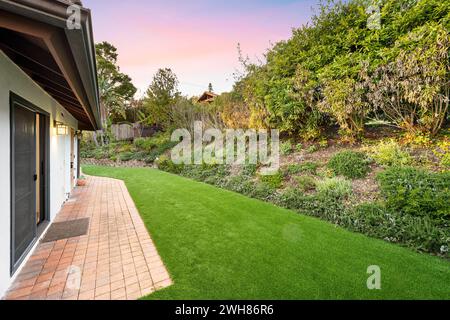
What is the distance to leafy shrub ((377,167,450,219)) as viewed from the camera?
141 inches

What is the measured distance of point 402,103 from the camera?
5.65 m

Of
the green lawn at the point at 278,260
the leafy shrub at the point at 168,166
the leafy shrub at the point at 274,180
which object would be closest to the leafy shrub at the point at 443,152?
the green lawn at the point at 278,260

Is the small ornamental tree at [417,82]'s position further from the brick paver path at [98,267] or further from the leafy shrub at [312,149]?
the brick paver path at [98,267]

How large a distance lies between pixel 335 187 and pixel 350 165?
100 cm

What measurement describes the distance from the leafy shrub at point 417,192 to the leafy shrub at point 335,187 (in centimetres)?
72

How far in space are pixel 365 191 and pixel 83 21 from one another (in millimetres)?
5830

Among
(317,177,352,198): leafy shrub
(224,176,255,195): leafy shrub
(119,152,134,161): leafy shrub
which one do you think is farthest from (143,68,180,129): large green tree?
(317,177,352,198): leafy shrub

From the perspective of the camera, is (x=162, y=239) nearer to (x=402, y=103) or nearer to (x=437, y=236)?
(x=437, y=236)

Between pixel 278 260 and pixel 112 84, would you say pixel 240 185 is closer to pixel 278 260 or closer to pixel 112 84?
pixel 278 260

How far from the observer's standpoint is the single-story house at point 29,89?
4.46 ft

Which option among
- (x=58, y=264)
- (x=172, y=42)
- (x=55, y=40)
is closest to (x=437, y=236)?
(x=55, y=40)

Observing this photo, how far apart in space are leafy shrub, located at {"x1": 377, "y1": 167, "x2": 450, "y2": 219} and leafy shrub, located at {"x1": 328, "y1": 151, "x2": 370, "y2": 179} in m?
0.89
